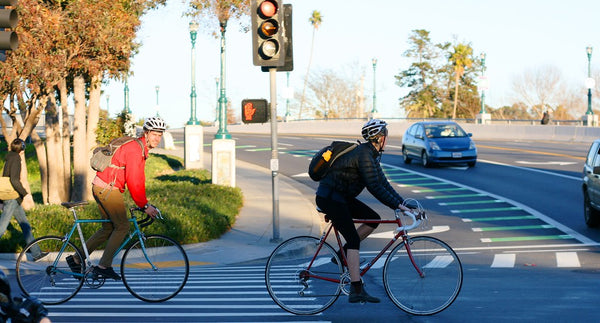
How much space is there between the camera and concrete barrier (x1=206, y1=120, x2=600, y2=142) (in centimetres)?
4681

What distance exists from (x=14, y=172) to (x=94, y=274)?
13.0 feet

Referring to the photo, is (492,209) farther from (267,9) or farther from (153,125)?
(153,125)

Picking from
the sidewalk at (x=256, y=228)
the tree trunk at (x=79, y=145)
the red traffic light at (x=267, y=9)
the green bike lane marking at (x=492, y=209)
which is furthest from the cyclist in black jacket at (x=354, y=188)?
the tree trunk at (x=79, y=145)

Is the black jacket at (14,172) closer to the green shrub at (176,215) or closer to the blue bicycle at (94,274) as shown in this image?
the green shrub at (176,215)

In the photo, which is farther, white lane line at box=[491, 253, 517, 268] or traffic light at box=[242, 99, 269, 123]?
traffic light at box=[242, 99, 269, 123]

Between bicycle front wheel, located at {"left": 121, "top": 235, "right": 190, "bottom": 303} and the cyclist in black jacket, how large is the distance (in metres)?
1.69

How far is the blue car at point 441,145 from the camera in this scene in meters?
29.1

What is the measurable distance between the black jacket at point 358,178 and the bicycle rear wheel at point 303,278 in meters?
0.53

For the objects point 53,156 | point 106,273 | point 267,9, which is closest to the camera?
point 106,273

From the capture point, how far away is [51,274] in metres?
8.62

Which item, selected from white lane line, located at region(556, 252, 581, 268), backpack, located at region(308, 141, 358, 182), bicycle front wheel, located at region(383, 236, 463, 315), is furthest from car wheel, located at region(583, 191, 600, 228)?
backpack, located at region(308, 141, 358, 182)

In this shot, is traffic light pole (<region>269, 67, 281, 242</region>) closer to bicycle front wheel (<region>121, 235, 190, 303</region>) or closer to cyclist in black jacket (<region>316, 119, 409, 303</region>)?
bicycle front wheel (<region>121, 235, 190, 303</region>)

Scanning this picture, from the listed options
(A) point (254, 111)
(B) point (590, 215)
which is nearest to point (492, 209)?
(B) point (590, 215)

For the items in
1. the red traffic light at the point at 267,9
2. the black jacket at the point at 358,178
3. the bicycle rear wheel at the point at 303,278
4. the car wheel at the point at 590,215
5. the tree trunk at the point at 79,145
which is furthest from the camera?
the tree trunk at the point at 79,145
